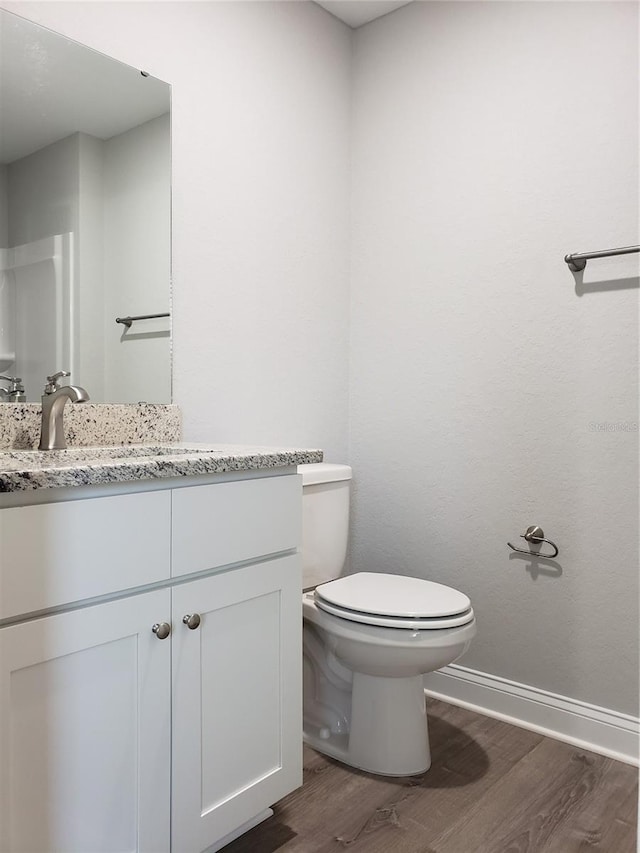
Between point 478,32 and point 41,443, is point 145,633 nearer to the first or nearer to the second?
point 41,443

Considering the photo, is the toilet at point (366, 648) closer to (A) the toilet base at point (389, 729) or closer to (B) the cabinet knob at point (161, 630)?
(A) the toilet base at point (389, 729)

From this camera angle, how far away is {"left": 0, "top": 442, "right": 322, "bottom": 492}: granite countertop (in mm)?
1001

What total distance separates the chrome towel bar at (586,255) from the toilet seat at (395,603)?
0.99 metres

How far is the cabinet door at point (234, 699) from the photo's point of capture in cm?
123

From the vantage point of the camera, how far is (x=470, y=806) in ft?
5.27

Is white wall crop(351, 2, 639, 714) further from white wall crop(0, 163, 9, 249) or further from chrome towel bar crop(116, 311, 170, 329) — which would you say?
white wall crop(0, 163, 9, 249)

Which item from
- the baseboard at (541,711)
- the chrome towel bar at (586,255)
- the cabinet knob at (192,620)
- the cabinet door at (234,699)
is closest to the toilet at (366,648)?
the cabinet door at (234,699)

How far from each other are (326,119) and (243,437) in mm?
1205

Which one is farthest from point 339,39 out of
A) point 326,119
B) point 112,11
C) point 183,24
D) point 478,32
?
point 112,11

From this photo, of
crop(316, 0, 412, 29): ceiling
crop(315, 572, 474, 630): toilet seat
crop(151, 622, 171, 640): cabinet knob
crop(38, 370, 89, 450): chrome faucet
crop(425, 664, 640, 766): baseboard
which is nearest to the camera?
crop(151, 622, 171, 640): cabinet knob

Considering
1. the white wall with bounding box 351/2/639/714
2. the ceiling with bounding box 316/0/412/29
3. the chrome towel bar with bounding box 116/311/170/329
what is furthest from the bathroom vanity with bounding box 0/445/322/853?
the ceiling with bounding box 316/0/412/29

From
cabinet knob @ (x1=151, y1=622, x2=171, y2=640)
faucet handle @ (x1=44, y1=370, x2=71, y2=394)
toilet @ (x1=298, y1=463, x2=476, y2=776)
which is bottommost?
toilet @ (x1=298, y1=463, x2=476, y2=776)

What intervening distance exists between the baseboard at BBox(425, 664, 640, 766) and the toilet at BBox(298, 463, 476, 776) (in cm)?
41

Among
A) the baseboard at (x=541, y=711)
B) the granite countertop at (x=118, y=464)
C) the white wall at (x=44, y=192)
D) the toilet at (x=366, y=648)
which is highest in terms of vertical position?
the white wall at (x=44, y=192)
